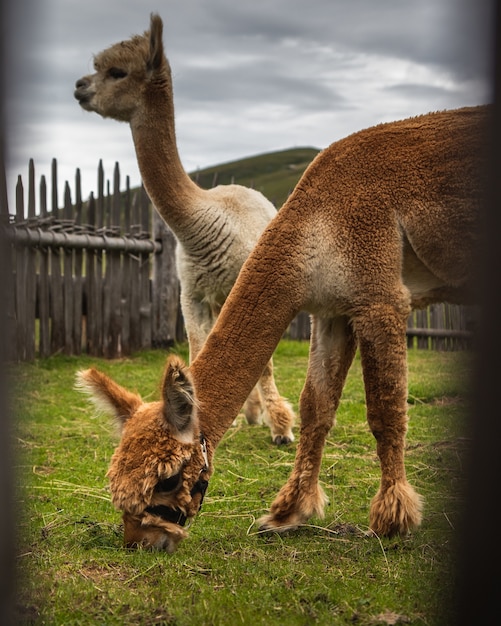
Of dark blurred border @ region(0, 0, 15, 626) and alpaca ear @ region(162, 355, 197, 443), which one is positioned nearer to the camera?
dark blurred border @ region(0, 0, 15, 626)

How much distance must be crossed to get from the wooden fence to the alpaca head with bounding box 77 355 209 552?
577cm

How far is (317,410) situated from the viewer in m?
4.26

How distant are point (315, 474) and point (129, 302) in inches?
274

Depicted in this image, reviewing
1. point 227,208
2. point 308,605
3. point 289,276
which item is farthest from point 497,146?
point 227,208

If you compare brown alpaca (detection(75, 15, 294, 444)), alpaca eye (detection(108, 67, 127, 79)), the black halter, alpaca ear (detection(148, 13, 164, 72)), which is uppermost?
alpaca ear (detection(148, 13, 164, 72))

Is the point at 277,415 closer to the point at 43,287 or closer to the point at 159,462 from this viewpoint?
the point at 159,462

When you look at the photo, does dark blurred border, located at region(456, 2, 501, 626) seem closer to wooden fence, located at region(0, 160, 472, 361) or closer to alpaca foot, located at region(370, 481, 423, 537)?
alpaca foot, located at region(370, 481, 423, 537)

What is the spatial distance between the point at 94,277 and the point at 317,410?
6635 millimetres

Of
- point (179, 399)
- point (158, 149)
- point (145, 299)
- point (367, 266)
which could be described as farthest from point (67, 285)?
point (179, 399)

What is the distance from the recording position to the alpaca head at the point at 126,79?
5.64 meters

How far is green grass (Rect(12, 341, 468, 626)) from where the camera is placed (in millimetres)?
2715

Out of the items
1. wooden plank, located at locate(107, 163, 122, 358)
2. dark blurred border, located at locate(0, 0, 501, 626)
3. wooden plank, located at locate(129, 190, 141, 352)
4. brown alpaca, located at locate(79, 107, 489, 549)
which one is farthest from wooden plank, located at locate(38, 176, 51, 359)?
dark blurred border, located at locate(0, 0, 501, 626)

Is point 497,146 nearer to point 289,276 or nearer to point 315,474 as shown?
point 289,276

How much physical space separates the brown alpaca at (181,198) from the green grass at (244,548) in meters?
0.95
